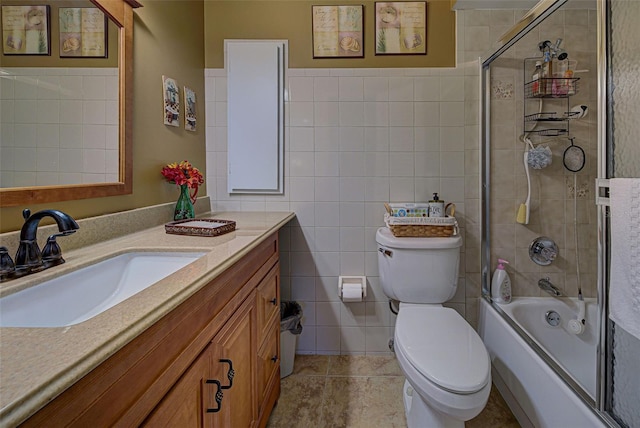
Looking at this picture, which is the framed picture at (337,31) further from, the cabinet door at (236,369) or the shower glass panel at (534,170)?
the cabinet door at (236,369)

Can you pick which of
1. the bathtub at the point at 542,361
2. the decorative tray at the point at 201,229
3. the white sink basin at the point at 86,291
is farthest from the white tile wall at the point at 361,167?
the white sink basin at the point at 86,291

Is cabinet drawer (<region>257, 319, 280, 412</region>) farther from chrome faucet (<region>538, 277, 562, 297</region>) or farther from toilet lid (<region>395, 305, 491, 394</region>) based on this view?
chrome faucet (<region>538, 277, 562, 297</region>)

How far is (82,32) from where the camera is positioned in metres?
1.20

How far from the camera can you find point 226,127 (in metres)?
2.17

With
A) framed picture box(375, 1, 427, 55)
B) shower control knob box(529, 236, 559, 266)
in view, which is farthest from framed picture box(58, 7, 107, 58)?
shower control knob box(529, 236, 559, 266)

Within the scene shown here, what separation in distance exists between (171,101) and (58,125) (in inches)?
29.2

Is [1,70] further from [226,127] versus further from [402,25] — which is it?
[402,25]

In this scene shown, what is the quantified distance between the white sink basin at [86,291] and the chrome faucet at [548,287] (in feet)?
6.27

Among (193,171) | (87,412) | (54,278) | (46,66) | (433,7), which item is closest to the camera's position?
(87,412)

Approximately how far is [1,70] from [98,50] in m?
0.43

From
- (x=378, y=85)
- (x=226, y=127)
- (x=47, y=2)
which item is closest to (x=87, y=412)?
(x=47, y=2)

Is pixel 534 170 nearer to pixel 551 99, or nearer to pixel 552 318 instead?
pixel 551 99

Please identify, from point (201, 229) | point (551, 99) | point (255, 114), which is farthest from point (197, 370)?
point (551, 99)

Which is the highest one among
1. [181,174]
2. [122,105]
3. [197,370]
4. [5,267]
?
[122,105]
